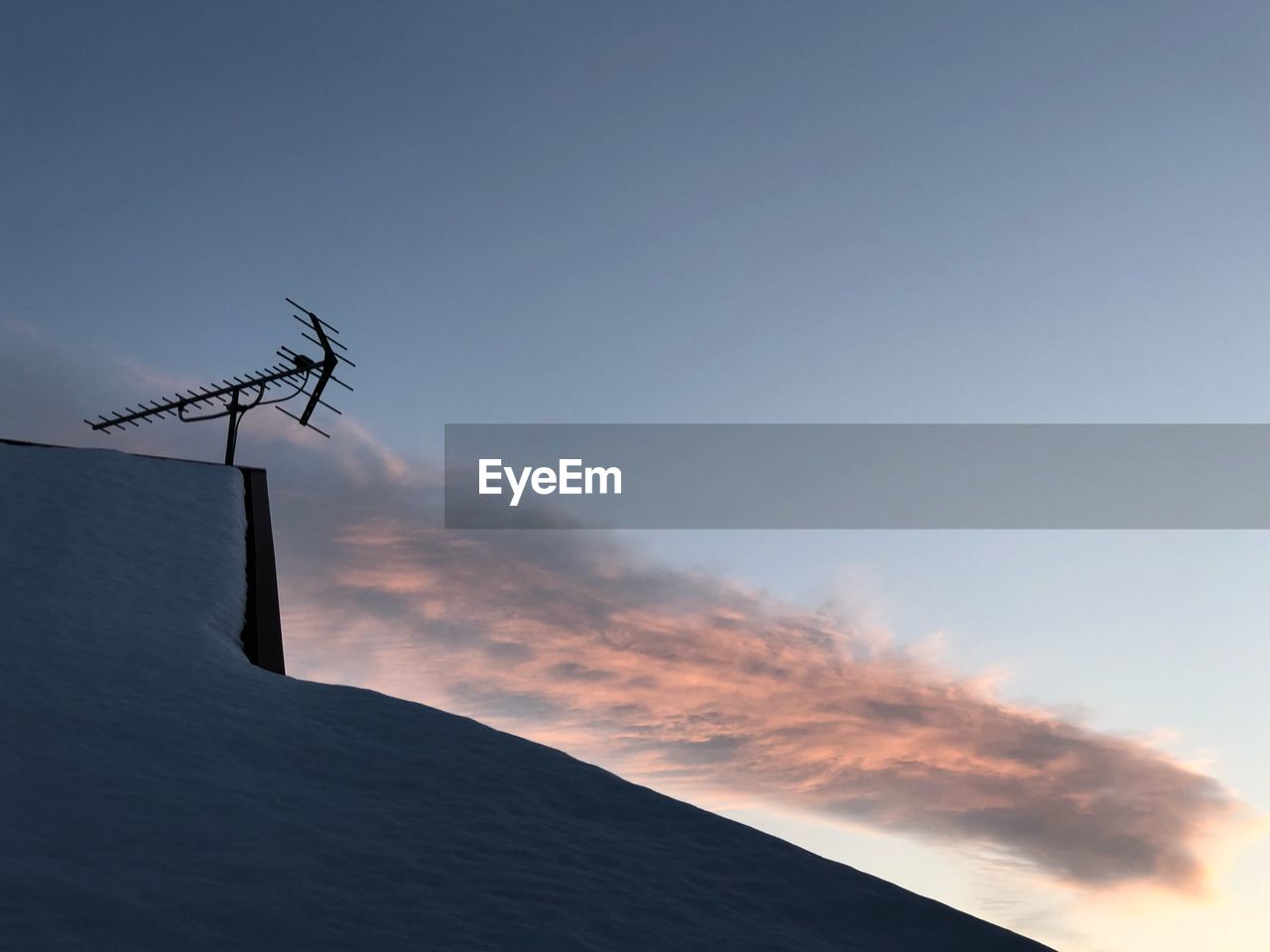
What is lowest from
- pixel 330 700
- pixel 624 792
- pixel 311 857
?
pixel 311 857

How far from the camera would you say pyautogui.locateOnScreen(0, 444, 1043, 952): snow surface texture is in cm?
516

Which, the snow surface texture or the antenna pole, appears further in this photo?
the antenna pole

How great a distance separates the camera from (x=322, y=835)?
6297 millimetres

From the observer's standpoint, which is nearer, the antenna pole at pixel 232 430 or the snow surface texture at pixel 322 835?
the snow surface texture at pixel 322 835

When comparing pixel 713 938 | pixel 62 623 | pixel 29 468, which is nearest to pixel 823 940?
pixel 713 938

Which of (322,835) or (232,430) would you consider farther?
(232,430)

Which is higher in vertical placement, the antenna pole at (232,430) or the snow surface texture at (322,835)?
the antenna pole at (232,430)

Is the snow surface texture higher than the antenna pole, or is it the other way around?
the antenna pole

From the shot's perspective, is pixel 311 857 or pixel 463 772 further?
pixel 463 772

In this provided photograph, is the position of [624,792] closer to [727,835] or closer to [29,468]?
[727,835]

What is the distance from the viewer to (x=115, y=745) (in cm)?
718

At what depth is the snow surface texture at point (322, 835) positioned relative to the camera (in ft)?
Result: 16.9

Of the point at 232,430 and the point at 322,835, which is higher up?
the point at 232,430

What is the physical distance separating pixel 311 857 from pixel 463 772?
6.90ft
